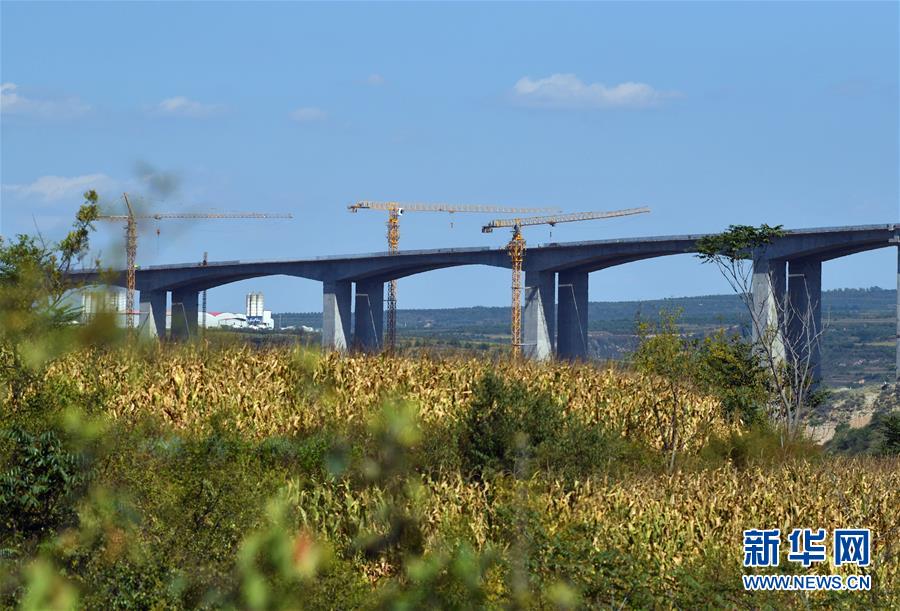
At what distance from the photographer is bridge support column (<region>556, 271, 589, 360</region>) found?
354ft

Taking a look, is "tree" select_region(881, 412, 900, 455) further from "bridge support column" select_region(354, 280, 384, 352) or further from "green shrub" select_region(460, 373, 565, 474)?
"bridge support column" select_region(354, 280, 384, 352)

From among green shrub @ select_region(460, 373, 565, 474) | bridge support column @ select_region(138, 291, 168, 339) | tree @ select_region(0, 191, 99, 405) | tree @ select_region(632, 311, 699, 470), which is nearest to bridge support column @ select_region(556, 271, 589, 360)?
tree @ select_region(632, 311, 699, 470)

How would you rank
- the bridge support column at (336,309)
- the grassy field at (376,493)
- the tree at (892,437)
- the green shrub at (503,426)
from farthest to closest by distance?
the bridge support column at (336,309)
the tree at (892,437)
the green shrub at (503,426)
the grassy field at (376,493)

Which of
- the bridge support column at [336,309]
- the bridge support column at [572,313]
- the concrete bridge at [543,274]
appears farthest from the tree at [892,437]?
Answer: the bridge support column at [336,309]

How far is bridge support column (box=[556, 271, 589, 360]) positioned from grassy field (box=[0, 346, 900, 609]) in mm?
77163

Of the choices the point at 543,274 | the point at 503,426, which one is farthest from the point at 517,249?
the point at 503,426

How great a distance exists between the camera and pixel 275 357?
29609mm

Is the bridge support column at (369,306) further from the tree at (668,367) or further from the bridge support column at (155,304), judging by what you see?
the tree at (668,367)

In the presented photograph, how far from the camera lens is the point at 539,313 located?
107m

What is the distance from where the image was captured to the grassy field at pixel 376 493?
1645cm

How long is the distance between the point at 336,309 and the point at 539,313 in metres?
21.4

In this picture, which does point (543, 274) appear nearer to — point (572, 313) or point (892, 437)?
point (572, 313)

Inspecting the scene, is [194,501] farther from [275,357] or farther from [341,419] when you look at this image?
[275,357]

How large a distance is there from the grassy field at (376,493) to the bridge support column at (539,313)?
75.1m
